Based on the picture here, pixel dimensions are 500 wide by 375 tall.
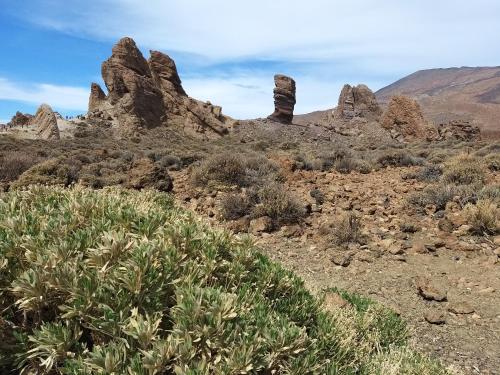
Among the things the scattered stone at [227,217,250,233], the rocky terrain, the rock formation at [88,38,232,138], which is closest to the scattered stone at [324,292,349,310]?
the rocky terrain

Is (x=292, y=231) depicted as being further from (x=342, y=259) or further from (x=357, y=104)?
(x=357, y=104)

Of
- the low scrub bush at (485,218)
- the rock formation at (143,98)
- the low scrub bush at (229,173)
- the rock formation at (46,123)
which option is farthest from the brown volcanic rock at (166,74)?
the low scrub bush at (485,218)

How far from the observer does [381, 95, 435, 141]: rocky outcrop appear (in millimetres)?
52906

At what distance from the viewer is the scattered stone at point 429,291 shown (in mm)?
5387

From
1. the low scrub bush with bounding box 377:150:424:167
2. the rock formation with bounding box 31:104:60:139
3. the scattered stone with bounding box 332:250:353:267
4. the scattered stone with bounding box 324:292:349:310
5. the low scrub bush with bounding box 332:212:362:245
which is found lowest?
the scattered stone with bounding box 332:250:353:267

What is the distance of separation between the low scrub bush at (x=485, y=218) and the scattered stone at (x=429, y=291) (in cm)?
223

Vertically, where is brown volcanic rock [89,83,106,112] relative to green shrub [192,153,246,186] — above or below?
above

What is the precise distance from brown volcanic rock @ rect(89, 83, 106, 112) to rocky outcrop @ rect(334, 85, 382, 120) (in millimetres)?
37956

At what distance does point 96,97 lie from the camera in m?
55.1

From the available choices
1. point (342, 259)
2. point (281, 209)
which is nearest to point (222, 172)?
point (281, 209)

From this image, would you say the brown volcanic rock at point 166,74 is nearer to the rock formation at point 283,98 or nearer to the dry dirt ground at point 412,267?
the rock formation at point 283,98

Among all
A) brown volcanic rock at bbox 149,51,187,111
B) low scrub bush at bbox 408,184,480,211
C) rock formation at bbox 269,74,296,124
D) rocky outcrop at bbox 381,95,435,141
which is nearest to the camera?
low scrub bush at bbox 408,184,480,211

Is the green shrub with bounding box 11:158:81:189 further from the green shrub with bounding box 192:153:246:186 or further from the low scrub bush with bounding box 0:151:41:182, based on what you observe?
the green shrub with bounding box 192:153:246:186

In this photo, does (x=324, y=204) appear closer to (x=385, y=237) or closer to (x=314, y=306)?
(x=385, y=237)
